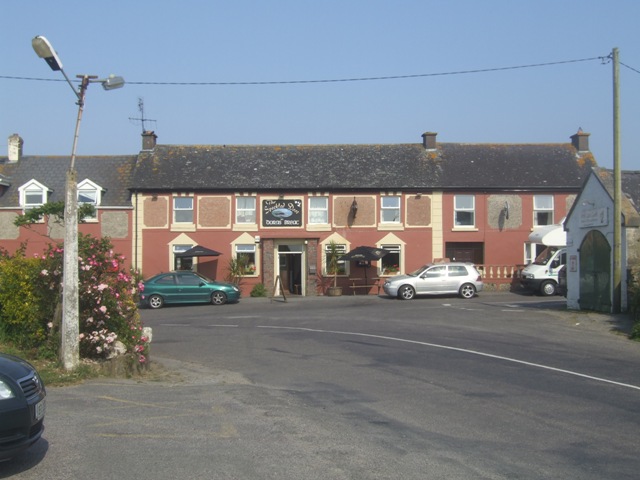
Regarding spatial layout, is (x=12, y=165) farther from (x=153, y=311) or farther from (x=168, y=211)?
(x=153, y=311)

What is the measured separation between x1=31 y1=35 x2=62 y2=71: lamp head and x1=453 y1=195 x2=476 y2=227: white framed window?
2816 cm

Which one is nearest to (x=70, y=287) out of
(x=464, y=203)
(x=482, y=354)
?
(x=482, y=354)

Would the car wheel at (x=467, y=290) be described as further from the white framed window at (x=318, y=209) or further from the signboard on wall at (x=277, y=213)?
the signboard on wall at (x=277, y=213)

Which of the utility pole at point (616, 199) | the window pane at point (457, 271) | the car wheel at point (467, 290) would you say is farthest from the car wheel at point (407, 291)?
the utility pole at point (616, 199)

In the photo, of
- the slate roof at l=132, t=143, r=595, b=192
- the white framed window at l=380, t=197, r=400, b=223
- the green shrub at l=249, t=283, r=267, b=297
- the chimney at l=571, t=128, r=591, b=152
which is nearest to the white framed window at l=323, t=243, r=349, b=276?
the white framed window at l=380, t=197, r=400, b=223

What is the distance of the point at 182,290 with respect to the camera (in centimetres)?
2938

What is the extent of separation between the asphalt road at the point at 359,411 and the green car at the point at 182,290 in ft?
38.3

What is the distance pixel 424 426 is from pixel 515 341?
8883 millimetres

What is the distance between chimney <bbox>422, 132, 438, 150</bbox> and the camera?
38406 millimetres

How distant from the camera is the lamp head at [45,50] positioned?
10203 millimetres

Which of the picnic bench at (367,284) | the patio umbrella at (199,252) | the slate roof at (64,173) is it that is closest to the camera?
the patio umbrella at (199,252)

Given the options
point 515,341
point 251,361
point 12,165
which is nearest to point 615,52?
point 515,341

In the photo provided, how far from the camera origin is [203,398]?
9586 mm

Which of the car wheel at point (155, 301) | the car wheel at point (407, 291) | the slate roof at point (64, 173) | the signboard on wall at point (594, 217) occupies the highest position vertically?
the slate roof at point (64, 173)
